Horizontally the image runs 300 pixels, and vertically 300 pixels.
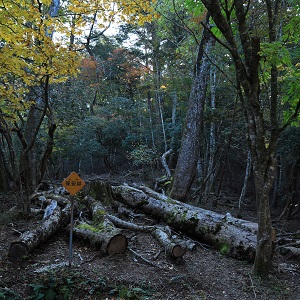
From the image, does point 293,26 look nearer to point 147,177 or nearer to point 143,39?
point 147,177

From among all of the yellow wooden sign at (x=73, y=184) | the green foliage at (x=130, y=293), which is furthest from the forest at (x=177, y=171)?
the yellow wooden sign at (x=73, y=184)

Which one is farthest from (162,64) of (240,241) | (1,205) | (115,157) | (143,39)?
(240,241)

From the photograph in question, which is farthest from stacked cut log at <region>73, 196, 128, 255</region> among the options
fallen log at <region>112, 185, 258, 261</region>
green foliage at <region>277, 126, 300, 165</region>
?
green foliage at <region>277, 126, 300, 165</region>

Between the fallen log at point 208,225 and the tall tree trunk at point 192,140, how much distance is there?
1489 millimetres

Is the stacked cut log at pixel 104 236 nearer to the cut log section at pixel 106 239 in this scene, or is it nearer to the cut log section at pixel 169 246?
the cut log section at pixel 106 239

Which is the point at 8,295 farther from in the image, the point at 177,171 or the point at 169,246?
the point at 177,171

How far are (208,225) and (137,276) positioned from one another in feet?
8.03

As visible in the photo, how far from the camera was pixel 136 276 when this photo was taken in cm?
426

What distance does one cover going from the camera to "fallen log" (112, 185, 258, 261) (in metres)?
5.45

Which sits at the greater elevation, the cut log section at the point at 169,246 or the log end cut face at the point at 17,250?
the log end cut face at the point at 17,250

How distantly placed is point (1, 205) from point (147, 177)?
10348mm

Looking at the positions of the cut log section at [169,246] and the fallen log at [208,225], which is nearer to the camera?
the cut log section at [169,246]

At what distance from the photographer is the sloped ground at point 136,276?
3.58m

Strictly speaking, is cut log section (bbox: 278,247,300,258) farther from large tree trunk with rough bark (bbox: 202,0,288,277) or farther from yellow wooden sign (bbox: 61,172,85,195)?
yellow wooden sign (bbox: 61,172,85,195)
